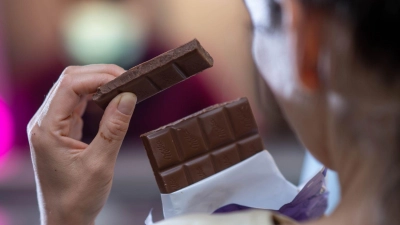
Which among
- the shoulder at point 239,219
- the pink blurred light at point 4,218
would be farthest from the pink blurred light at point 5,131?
the shoulder at point 239,219

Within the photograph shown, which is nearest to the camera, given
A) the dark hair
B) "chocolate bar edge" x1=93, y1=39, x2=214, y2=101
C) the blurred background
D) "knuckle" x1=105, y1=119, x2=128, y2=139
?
the dark hair

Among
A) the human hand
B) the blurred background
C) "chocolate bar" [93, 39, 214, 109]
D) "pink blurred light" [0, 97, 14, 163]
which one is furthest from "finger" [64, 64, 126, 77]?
"pink blurred light" [0, 97, 14, 163]

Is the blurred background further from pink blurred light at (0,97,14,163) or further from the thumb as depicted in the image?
the thumb

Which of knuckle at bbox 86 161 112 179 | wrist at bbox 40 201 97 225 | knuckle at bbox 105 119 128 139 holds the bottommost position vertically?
wrist at bbox 40 201 97 225

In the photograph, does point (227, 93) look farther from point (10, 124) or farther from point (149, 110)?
point (10, 124)

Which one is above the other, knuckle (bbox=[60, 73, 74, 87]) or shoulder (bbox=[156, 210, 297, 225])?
knuckle (bbox=[60, 73, 74, 87])

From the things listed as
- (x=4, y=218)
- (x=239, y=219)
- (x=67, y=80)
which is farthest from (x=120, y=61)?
(x=239, y=219)
